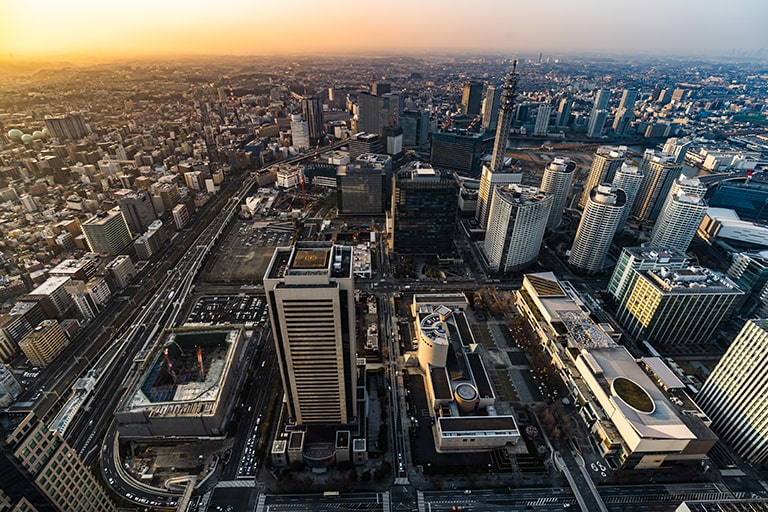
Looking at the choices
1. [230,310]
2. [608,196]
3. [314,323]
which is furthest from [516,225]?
[230,310]

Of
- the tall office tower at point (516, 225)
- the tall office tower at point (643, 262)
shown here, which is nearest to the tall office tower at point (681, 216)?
the tall office tower at point (643, 262)

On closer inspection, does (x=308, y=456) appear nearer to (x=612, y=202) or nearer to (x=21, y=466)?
(x=21, y=466)

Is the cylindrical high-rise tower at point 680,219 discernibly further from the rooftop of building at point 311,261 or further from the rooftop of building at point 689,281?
the rooftop of building at point 311,261

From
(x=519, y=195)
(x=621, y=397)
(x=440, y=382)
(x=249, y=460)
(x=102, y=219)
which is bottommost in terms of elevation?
(x=249, y=460)

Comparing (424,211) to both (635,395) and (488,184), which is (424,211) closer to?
(488,184)

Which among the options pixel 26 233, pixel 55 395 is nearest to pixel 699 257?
→ pixel 55 395

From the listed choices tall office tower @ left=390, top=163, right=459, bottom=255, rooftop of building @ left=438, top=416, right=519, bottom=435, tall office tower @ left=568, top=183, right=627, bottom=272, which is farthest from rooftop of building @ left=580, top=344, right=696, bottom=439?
tall office tower @ left=390, top=163, right=459, bottom=255
